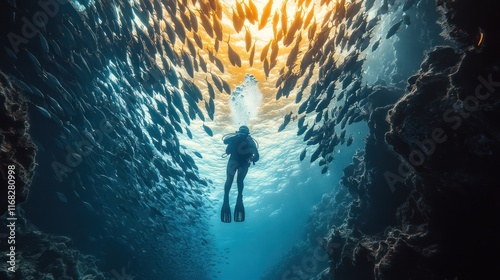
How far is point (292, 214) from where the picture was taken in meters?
49.0

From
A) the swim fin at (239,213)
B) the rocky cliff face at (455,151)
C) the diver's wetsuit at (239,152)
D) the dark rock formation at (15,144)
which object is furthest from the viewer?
the diver's wetsuit at (239,152)

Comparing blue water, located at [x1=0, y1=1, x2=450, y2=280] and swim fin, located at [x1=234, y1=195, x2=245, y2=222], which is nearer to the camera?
blue water, located at [x1=0, y1=1, x2=450, y2=280]

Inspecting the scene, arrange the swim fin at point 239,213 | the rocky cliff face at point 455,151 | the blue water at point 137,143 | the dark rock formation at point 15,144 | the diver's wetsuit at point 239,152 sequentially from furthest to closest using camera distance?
the diver's wetsuit at point 239,152 → the swim fin at point 239,213 → the blue water at point 137,143 → the dark rock formation at point 15,144 → the rocky cliff face at point 455,151

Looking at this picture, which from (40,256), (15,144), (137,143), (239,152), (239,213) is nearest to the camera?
(15,144)

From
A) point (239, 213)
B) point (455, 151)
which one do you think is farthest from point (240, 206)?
point (455, 151)

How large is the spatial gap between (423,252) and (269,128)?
1558cm

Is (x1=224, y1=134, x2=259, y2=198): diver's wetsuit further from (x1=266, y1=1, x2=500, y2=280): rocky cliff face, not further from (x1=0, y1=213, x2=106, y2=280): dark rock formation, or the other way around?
(x1=0, y1=213, x2=106, y2=280): dark rock formation

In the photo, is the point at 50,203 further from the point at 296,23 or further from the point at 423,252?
the point at 423,252

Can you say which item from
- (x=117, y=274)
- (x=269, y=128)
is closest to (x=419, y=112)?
(x=269, y=128)

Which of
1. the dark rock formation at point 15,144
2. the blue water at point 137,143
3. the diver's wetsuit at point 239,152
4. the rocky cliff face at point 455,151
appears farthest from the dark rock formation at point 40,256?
the rocky cliff face at point 455,151

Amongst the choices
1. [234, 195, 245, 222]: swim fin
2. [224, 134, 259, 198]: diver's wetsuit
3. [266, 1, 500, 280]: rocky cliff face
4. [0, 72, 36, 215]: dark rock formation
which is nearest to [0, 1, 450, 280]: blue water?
[0, 72, 36, 215]: dark rock formation

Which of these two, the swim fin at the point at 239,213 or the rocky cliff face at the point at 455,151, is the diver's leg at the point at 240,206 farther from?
the rocky cliff face at the point at 455,151

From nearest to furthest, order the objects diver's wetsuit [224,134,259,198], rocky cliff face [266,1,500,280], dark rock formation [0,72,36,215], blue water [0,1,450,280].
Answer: rocky cliff face [266,1,500,280] → dark rock formation [0,72,36,215] → blue water [0,1,450,280] → diver's wetsuit [224,134,259,198]

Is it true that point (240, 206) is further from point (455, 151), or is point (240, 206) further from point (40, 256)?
point (40, 256)
